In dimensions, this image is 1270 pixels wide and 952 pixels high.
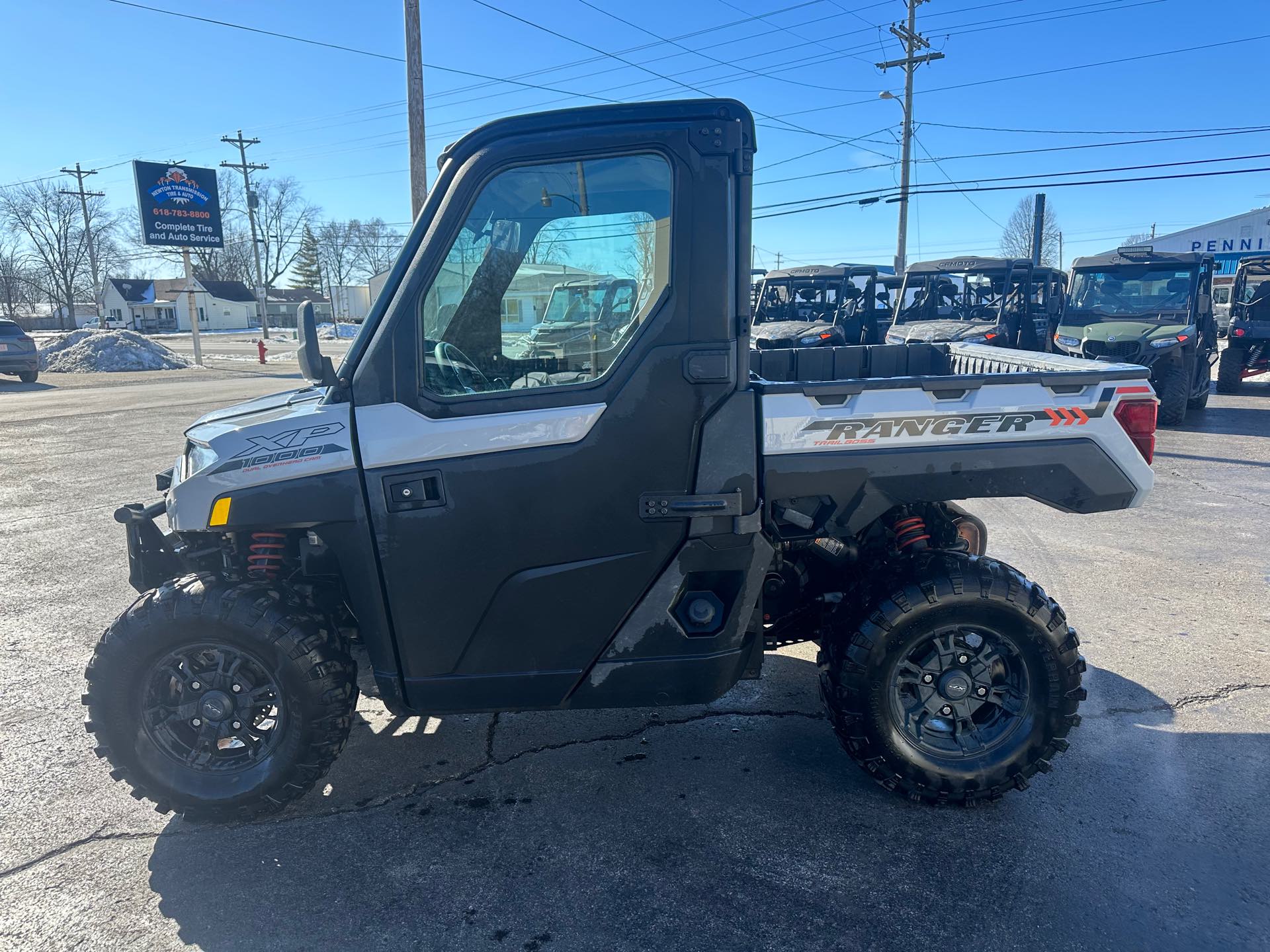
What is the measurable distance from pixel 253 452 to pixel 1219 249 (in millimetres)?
63245

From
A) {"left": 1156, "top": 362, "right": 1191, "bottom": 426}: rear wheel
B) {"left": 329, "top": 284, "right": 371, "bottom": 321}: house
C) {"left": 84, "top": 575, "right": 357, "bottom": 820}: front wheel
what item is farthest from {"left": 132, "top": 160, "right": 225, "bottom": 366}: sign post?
{"left": 329, "top": 284, "right": 371, "bottom": 321}: house

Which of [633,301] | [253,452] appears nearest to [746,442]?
[633,301]

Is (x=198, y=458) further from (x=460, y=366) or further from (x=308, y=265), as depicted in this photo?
(x=308, y=265)

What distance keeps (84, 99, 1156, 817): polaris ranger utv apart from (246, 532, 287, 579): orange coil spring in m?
0.01

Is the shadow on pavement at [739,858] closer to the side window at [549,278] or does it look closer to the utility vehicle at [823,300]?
the side window at [549,278]

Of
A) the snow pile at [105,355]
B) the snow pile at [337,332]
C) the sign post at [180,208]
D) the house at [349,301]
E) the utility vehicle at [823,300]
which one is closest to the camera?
the utility vehicle at [823,300]

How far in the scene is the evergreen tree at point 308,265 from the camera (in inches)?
3696

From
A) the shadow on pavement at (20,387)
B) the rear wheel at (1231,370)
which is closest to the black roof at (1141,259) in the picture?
the rear wheel at (1231,370)

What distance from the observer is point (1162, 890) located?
101 inches

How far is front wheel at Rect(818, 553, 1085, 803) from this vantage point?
9.62 feet

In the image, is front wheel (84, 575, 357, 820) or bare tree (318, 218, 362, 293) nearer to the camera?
front wheel (84, 575, 357, 820)

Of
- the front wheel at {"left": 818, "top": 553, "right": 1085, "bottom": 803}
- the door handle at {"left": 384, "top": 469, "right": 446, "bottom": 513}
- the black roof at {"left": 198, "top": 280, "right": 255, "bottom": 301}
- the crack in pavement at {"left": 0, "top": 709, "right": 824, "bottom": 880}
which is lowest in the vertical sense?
the crack in pavement at {"left": 0, "top": 709, "right": 824, "bottom": 880}

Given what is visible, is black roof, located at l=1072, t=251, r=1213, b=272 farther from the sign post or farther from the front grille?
the sign post

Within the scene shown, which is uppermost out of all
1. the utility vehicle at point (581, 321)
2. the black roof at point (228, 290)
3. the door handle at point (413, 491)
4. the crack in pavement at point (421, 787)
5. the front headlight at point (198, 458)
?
the black roof at point (228, 290)
